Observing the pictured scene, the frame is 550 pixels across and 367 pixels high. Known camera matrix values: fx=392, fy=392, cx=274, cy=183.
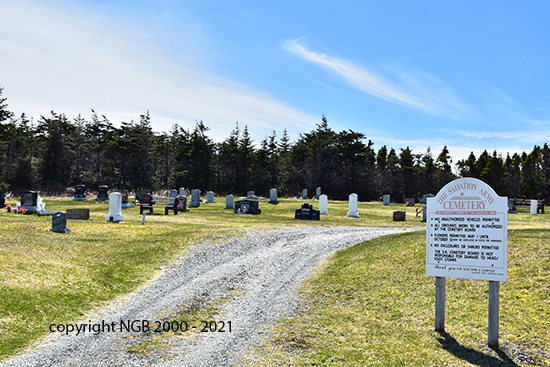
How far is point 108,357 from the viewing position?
19.4 ft

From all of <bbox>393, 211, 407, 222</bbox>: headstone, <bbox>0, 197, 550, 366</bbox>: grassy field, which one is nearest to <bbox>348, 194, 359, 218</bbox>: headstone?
<bbox>393, 211, 407, 222</bbox>: headstone

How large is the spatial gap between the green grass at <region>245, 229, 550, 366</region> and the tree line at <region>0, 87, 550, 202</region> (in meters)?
54.9

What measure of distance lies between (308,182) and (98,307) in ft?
190

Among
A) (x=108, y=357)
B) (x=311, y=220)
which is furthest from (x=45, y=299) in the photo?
(x=311, y=220)

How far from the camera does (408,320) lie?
7.68 meters

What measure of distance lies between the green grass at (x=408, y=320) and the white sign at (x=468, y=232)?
1.17 m

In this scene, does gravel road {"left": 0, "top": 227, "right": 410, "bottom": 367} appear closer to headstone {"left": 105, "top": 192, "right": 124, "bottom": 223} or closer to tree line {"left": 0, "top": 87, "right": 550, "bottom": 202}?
headstone {"left": 105, "top": 192, "right": 124, "bottom": 223}

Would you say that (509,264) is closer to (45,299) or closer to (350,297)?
(350,297)

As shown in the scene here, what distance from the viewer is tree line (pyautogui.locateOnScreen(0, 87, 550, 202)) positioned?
191 feet

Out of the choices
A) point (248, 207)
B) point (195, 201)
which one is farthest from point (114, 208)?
point (195, 201)

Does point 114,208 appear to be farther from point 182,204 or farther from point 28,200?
point 182,204

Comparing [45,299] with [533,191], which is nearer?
[45,299]

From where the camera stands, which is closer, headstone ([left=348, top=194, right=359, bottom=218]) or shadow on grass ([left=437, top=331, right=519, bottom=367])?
shadow on grass ([left=437, top=331, right=519, bottom=367])

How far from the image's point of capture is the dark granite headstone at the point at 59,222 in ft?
54.3
